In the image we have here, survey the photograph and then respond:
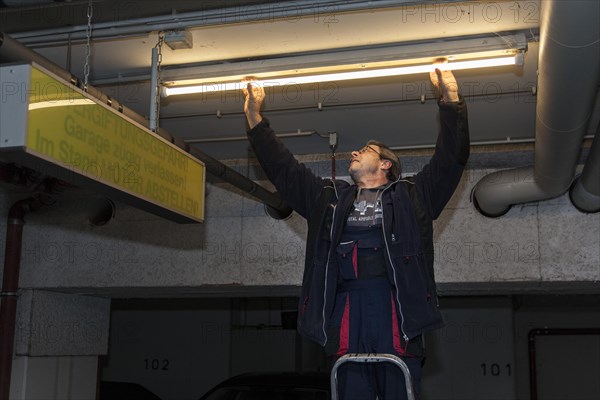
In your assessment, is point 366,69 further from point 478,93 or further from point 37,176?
point 37,176

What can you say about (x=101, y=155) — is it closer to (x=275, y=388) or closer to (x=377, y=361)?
(x=377, y=361)

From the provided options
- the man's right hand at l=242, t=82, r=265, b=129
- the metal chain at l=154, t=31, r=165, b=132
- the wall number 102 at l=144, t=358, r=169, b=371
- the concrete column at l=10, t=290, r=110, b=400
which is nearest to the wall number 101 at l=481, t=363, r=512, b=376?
the wall number 102 at l=144, t=358, r=169, b=371

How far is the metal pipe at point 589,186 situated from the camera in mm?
4711

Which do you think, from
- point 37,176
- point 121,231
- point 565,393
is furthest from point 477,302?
point 37,176

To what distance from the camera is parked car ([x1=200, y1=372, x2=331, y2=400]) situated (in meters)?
6.71

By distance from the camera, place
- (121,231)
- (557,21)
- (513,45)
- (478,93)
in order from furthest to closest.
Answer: (121,231) < (478,93) < (513,45) < (557,21)

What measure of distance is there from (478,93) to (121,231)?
3385mm

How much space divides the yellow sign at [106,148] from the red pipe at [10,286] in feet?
9.03

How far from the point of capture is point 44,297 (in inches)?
266

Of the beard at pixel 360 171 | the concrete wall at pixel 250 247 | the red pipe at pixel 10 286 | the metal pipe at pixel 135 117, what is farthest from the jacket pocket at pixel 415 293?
the red pipe at pixel 10 286

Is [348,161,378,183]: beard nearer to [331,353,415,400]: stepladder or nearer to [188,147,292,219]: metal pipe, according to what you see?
[331,353,415,400]: stepladder

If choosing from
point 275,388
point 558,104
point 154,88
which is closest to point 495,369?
point 275,388

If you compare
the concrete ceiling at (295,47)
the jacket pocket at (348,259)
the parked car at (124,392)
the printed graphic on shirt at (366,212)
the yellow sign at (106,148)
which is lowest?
the parked car at (124,392)

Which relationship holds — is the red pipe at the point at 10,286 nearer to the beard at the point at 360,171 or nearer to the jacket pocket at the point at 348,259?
the beard at the point at 360,171
